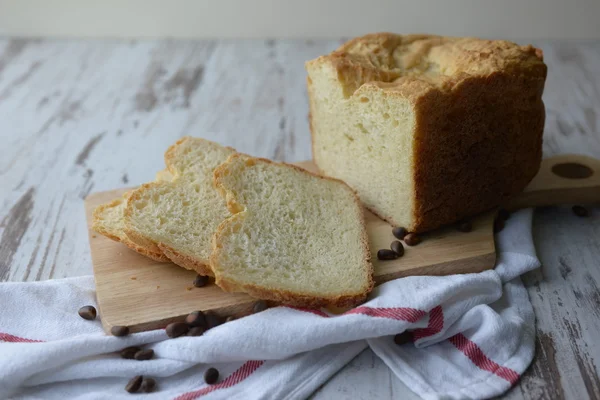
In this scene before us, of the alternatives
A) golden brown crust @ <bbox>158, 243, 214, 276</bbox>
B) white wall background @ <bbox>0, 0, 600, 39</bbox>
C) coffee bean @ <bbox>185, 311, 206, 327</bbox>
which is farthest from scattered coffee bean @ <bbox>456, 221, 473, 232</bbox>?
white wall background @ <bbox>0, 0, 600, 39</bbox>

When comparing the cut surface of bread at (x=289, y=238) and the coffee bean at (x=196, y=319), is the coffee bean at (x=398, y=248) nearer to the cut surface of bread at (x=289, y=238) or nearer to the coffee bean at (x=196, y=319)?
the cut surface of bread at (x=289, y=238)

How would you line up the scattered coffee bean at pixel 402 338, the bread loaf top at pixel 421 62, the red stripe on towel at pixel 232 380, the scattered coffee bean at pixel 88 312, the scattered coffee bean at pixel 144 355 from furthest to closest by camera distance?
the bread loaf top at pixel 421 62 → the scattered coffee bean at pixel 88 312 → the scattered coffee bean at pixel 402 338 → the scattered coffee bean at pixel 144 355 → the red stripe on towel at pixel 232 380

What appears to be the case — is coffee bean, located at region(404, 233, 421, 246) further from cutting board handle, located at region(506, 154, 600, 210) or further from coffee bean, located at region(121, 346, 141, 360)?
coffee bean, located at region(121, 346, 141, 360)

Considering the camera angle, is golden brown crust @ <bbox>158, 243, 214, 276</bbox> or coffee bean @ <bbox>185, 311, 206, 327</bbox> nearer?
coffee bean @ <bbox>185, 311, 206, 327</bbox>

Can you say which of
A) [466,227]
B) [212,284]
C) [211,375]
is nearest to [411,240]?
[466,227]

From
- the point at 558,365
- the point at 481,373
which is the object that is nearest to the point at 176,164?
the point at 481,373

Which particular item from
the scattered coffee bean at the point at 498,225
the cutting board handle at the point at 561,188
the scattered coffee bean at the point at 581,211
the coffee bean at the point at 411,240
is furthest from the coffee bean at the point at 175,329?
the scattered coffee bean at the point at 581,211
